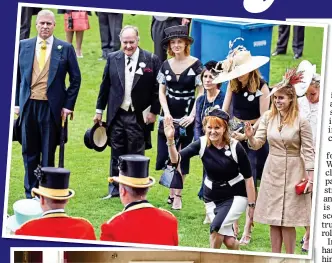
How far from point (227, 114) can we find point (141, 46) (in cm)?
93

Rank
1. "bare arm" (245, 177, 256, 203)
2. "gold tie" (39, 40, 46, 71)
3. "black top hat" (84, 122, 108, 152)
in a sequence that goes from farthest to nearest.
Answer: "black top hat" (84, 122, 108, 152)
"gold tie" (39, 40, 46, 71)
"bare arm" (245, 177, 256, 203)

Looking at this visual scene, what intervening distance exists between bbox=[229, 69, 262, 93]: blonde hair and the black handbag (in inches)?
35.1

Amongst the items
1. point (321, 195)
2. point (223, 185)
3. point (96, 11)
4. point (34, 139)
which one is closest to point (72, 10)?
point (96, 11)

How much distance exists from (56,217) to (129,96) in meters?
1.21

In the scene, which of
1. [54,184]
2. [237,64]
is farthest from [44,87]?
[237,64]

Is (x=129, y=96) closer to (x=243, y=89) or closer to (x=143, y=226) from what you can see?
(x=243, y=89)

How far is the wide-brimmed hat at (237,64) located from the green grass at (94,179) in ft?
0.94

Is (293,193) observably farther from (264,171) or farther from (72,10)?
(72,10)

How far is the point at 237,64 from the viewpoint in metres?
10.9

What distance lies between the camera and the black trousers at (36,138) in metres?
11.2

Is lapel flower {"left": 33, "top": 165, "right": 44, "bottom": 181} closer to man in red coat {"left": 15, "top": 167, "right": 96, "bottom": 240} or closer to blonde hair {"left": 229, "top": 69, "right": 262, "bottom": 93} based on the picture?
man in red coat {"left": 15, "top": 167, "right": 96, "bottom": 240}

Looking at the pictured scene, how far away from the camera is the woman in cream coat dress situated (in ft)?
35.3

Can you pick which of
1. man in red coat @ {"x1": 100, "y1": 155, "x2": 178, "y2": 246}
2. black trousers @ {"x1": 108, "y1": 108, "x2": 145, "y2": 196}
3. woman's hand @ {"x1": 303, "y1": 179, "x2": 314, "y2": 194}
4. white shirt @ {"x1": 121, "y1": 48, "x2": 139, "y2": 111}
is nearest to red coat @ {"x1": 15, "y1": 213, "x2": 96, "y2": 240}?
man in red coat @ {"x1": 100, "y1": 155, "x2": 178, "y2": 246}

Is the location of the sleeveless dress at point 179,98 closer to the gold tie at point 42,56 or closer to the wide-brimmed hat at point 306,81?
the wide-brimmed hat at point 306,81
